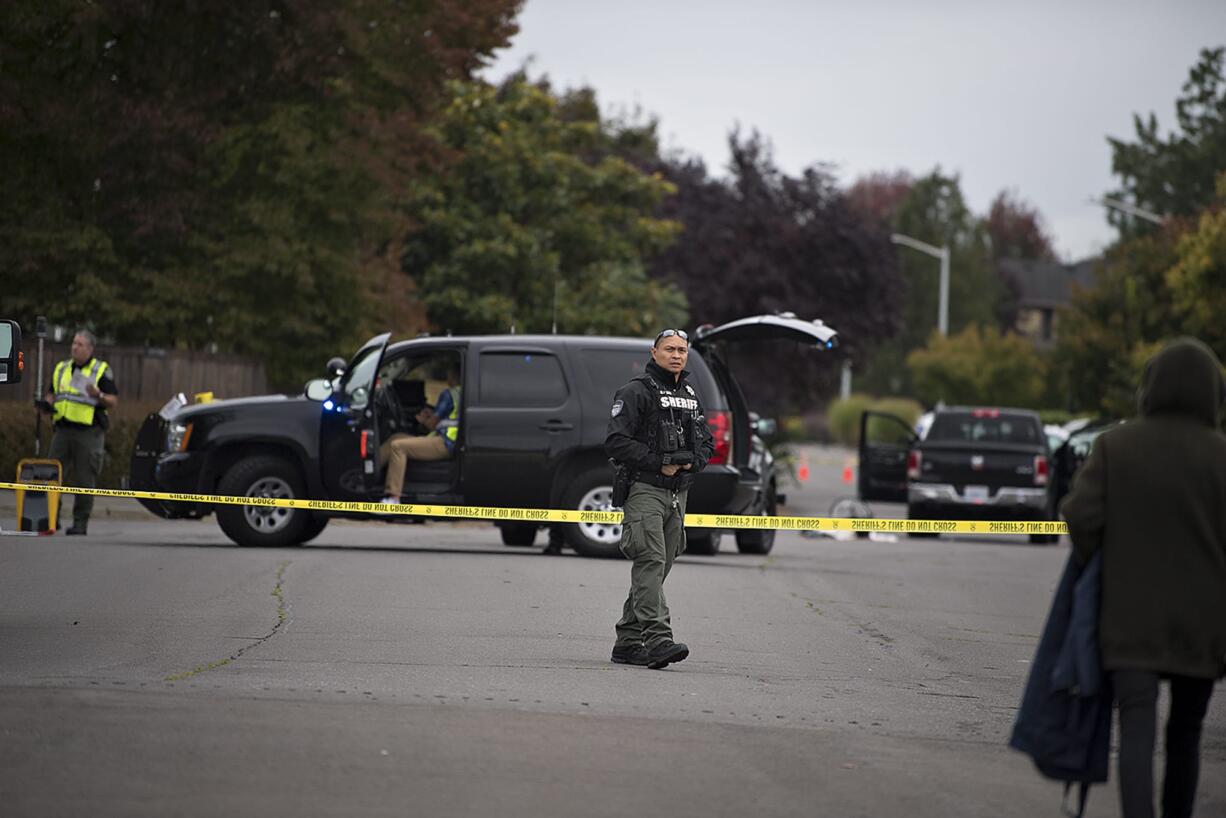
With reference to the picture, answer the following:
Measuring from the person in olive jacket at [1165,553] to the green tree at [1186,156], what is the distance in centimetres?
7896

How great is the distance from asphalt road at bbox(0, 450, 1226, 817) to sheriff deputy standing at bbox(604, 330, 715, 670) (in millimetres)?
256

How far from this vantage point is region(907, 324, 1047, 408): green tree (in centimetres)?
6900

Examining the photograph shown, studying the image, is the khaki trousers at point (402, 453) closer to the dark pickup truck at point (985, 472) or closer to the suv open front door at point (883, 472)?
the dark pickup truck at point (985, 472)

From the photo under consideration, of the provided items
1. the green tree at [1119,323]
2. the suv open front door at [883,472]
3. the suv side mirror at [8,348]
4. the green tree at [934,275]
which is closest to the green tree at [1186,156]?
the green tree at [934,275]

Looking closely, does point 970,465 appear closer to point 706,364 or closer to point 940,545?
point 940,545

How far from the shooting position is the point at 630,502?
10.6m

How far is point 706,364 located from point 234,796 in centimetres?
1123

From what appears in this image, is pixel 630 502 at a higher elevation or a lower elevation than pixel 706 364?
lower

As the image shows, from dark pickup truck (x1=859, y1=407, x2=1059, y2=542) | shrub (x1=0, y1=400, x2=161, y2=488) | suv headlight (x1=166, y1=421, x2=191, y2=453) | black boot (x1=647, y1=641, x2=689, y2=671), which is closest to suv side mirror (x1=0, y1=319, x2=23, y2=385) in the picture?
black boot (x1=647, y1=641, x2=689, y2=671)

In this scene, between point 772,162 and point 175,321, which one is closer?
point 175,321

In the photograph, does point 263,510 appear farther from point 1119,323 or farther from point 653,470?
point 1119,323

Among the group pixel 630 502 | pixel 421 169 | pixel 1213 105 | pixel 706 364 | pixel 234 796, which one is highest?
pixel 1213 105

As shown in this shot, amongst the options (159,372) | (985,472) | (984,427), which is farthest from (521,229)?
(985,472)

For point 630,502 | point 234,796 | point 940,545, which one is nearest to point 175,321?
point 940,545
